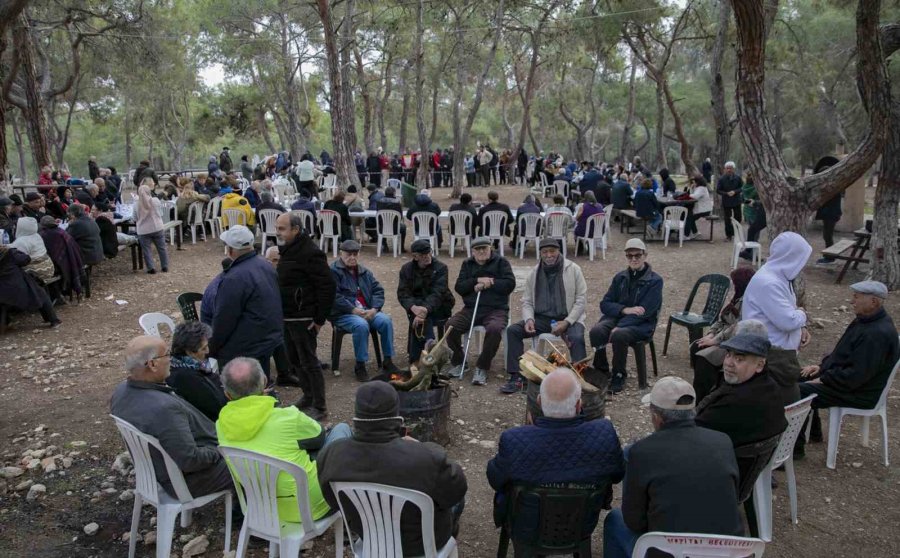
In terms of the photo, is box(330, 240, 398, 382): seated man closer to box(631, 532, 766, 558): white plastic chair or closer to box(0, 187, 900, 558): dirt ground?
box(0, 187, 900, 558): dirt ground

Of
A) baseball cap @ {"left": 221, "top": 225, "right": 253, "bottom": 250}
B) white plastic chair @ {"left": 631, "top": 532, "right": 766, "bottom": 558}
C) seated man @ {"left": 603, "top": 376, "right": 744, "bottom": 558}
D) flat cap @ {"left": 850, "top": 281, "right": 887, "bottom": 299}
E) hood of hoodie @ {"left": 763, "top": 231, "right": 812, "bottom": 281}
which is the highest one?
baseball cap @ {"left": 221, "top": 225, "right": 253, "bottom": 250}

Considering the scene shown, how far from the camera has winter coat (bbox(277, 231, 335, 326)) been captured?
17.6 feet

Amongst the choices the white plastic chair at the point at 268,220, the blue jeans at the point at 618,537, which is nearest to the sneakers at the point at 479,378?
the blue jeans at the point at 618,537

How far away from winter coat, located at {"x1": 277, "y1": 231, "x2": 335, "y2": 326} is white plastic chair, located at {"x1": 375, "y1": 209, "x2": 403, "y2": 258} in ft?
21.8

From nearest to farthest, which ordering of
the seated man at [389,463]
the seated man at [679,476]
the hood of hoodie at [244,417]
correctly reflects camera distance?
the seated man at [679,476]
the seated man at [389,463]
the hood of hoodie at [244,417]

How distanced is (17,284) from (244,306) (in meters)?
4.65

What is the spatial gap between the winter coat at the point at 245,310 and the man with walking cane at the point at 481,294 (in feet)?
6.57

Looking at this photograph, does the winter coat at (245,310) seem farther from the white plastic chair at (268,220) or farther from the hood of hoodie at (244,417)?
the white plastic chair at (268,220)

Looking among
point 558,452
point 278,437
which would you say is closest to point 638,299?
point 558,452

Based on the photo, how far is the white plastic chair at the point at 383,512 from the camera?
2850 mm

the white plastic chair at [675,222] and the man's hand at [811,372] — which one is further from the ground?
the white plastic chair at [675,222]

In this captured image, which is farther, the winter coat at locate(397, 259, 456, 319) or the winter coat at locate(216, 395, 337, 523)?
the winter coat at locate(397, 259, 456, 319)

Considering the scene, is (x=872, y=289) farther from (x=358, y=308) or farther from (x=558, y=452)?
(x=358, y=308)

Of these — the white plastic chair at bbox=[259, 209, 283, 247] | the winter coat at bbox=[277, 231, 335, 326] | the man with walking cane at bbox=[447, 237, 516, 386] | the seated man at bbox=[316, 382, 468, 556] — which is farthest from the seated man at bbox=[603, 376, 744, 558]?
the white plastic chair at bbox=[259, 209, 283, 247]
